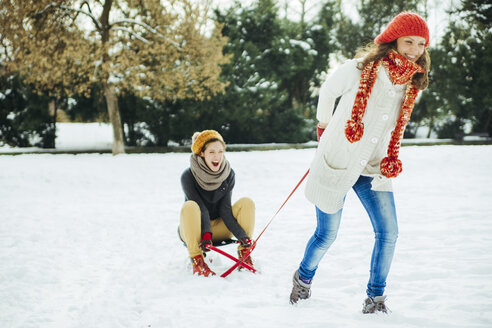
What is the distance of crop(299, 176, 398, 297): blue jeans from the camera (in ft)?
8.95

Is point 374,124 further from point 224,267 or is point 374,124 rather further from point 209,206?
point 224,267

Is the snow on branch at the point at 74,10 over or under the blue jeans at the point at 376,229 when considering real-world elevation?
over

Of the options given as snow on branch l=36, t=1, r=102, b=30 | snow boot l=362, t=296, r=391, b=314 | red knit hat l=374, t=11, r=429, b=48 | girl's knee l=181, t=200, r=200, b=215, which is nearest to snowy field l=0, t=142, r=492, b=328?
snow boot l=362, t=296, r=391, b=314

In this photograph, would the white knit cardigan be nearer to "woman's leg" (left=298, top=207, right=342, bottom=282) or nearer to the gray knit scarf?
"woman's leg" (left=298, top=207, right=342, bottom=282)

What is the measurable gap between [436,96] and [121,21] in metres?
17.0

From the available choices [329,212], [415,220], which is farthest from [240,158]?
[329,212]

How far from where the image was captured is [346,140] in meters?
2.68

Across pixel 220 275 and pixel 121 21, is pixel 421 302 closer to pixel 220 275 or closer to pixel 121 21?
pixel 220 275

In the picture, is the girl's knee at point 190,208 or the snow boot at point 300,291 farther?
the girl's knee at point 190,208

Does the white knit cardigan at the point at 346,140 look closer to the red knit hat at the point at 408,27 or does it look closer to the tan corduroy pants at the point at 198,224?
the red knit hat at the point at 408,27

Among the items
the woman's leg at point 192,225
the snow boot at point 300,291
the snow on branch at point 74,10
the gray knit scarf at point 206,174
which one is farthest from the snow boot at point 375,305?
the snow on branch at point 74,10

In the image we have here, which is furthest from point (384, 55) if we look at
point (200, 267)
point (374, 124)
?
point (200, 267)

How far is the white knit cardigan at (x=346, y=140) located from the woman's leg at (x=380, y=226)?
0.07 m

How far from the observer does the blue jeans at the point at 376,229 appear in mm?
2729
